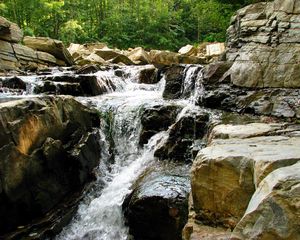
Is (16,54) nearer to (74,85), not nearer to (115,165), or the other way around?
(74,85)

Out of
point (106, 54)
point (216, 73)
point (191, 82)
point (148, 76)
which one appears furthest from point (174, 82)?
point (106, 54)

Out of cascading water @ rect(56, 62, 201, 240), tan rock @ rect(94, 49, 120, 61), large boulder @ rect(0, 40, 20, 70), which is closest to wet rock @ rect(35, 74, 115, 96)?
cascading water @ rect(56, 62, 201, 240)

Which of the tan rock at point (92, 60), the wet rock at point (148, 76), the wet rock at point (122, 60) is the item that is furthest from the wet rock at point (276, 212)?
the wet rock at point (122, 60)

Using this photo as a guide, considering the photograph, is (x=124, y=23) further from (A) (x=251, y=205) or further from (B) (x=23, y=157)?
(A) (x=251, y=205)

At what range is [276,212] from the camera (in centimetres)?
188

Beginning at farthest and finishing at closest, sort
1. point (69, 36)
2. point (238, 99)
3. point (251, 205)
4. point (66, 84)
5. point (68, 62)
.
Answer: point (69, 36) → point (68, 62) → point (66, 84) → point (238, 99) → point (251, 205)

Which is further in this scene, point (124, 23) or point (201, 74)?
point (124, 23)

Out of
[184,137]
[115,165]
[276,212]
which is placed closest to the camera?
[276,212]

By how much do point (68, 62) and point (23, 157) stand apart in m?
12.6

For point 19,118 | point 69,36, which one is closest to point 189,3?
point 69,36

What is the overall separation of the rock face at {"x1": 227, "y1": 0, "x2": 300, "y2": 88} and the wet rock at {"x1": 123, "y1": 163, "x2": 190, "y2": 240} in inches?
156

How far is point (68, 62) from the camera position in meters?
17.4

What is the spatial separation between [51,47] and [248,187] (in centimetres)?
1601

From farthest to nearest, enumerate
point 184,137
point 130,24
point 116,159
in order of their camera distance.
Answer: point 130,24 → point 116,159 → point 184,137
